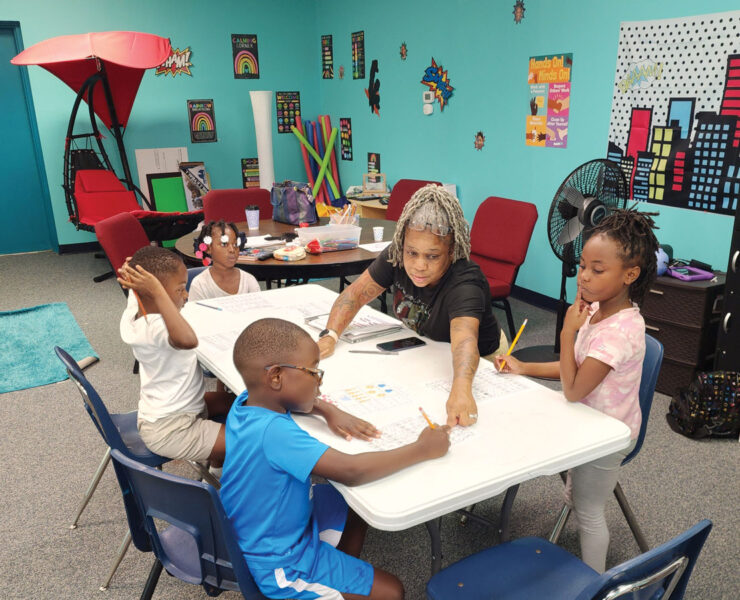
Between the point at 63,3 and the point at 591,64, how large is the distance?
4837mm

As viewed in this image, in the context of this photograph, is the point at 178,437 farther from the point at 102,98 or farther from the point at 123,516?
the point at 102,98

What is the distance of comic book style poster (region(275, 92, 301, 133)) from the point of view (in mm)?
6762

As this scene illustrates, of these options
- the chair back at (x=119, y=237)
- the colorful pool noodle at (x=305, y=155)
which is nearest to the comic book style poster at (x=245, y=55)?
the colorful pool noodle at (x=305, y=155)

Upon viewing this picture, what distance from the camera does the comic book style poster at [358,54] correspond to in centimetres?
595

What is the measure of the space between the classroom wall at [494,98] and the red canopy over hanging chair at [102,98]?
6.14 feet

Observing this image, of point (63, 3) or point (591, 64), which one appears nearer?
point (591, 64)

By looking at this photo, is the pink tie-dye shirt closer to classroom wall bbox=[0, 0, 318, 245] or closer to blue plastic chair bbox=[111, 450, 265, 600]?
blue plastic chair bbox=[111, 450, 265, 600]

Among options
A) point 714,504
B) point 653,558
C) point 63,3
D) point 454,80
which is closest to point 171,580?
point 653,558

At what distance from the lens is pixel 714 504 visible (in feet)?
7.47

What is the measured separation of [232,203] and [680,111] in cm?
279

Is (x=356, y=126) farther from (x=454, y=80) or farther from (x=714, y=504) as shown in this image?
(x=714, y=504)

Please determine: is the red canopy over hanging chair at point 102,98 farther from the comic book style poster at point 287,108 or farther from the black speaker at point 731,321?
the black speaker at point 731,321

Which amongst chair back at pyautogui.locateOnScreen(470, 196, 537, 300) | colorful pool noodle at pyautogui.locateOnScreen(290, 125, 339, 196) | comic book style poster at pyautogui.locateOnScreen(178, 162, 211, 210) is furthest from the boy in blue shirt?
colorful pool noodle at pyautogui.locateOnScreen(290, 125, 339, 196)

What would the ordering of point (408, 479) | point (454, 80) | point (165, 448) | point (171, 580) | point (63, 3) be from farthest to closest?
point (63, 3) → point (454, 80) → point (171, 580) → point (165, 448) → point (408, 479)
